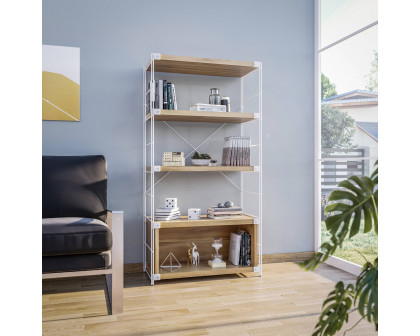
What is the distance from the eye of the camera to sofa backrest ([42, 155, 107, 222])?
2922mm

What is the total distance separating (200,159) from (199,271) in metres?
0.86

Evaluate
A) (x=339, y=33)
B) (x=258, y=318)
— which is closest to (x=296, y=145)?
(x=339, y=33)

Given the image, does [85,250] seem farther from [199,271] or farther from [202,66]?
[202,66]

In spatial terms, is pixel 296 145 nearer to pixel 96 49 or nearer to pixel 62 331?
pixel 96 49

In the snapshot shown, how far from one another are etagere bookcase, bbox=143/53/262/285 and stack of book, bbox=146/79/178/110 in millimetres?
44

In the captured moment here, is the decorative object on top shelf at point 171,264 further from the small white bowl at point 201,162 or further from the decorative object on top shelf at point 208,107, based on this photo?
the decorative object on top shelf at point 208,107

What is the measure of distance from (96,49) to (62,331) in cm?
215

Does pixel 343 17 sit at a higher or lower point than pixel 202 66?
higher

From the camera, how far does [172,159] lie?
3113 mm

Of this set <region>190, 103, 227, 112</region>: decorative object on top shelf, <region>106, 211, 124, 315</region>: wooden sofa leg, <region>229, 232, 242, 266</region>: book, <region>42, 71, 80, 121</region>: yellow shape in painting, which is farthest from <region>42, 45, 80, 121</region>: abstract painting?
<region>229, 232, 242, 266</region>: book

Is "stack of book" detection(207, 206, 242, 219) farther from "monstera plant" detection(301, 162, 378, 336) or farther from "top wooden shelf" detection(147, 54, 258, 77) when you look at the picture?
"monstera plant" detection(301, 162, 378, 336)

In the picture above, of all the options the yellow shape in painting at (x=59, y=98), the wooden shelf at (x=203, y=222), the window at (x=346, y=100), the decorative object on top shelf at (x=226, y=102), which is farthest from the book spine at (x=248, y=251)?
the yellow shape in painting at (x=59, y=98)

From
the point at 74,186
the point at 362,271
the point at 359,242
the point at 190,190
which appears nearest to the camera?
the point at 362,271

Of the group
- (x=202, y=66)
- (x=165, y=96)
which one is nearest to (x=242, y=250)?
(x=165, y=96)
